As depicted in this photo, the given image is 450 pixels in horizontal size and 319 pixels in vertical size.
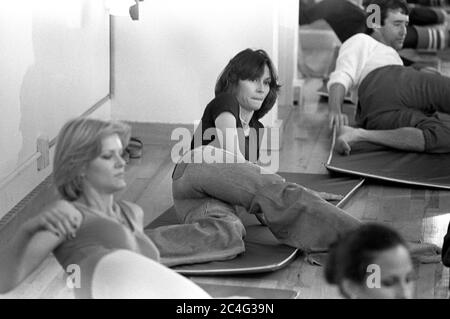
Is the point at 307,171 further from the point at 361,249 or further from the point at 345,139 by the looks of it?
the point at 361,249

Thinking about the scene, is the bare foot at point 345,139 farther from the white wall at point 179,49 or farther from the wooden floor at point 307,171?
the white wall at point 179,49

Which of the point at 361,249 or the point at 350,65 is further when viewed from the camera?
the point at 350,65

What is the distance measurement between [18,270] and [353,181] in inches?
74.0

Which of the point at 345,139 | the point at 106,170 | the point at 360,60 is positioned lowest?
the point at 345,139

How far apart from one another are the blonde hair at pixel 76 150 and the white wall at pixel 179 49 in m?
2.17

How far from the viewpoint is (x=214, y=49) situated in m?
4.14

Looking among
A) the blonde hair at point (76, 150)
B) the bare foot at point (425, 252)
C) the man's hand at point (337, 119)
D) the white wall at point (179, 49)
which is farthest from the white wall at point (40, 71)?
the bare foot at point (425, 252)

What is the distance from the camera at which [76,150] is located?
1977 millimetres

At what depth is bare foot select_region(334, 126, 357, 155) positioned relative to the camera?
3.91 metres

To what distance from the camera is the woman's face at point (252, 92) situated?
3.12m

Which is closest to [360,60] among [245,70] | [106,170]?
[245,70]

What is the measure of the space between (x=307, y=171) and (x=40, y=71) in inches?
43.3

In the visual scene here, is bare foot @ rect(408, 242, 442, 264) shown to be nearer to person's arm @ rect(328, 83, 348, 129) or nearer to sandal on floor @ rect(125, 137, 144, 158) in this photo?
person's arm @ rect(328, 83, 348, 129)
